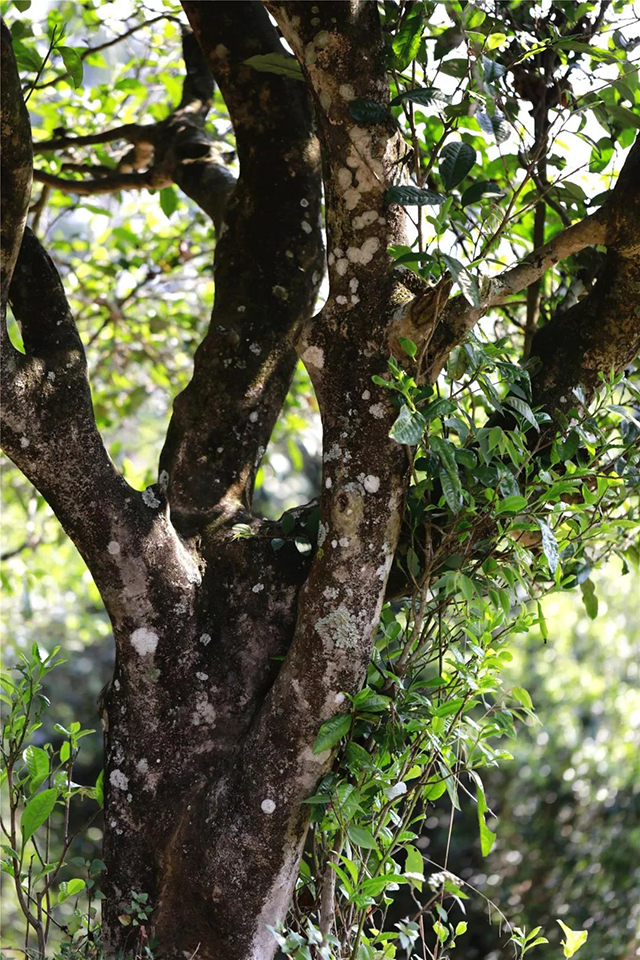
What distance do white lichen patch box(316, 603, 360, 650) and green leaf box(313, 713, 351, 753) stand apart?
0.10 meters

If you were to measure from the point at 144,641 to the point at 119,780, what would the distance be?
22 centimetres

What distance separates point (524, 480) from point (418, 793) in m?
0.52

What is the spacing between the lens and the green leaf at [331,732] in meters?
1.39

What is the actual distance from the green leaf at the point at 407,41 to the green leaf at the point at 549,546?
74 cm

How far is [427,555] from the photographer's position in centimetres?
151

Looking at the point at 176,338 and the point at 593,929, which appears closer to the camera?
the point at 176,338

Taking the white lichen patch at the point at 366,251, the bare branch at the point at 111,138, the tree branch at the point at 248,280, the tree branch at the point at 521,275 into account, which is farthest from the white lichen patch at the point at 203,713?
the bare branch at the point at 111,138

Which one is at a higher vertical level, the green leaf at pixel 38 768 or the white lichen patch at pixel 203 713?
the green leaf at pixel 38 768

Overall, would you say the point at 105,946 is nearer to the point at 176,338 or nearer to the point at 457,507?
the point at 457,507

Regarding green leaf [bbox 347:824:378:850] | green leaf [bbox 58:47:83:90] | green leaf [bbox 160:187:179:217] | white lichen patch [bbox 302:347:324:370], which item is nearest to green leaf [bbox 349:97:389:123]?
white lichen patch [bbox 302:347:324:370]

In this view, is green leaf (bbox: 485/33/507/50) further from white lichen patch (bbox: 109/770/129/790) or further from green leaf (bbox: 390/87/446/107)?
white lichen patch (bbox: 109/770/129/790)

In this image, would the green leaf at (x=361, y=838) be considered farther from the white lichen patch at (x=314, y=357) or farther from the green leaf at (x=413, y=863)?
the white lichen patch at (x=314, y=357)

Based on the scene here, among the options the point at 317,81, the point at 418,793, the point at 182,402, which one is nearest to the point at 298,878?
the point at 418,793

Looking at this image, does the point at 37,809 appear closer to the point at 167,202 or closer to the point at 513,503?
the point at 513,503
